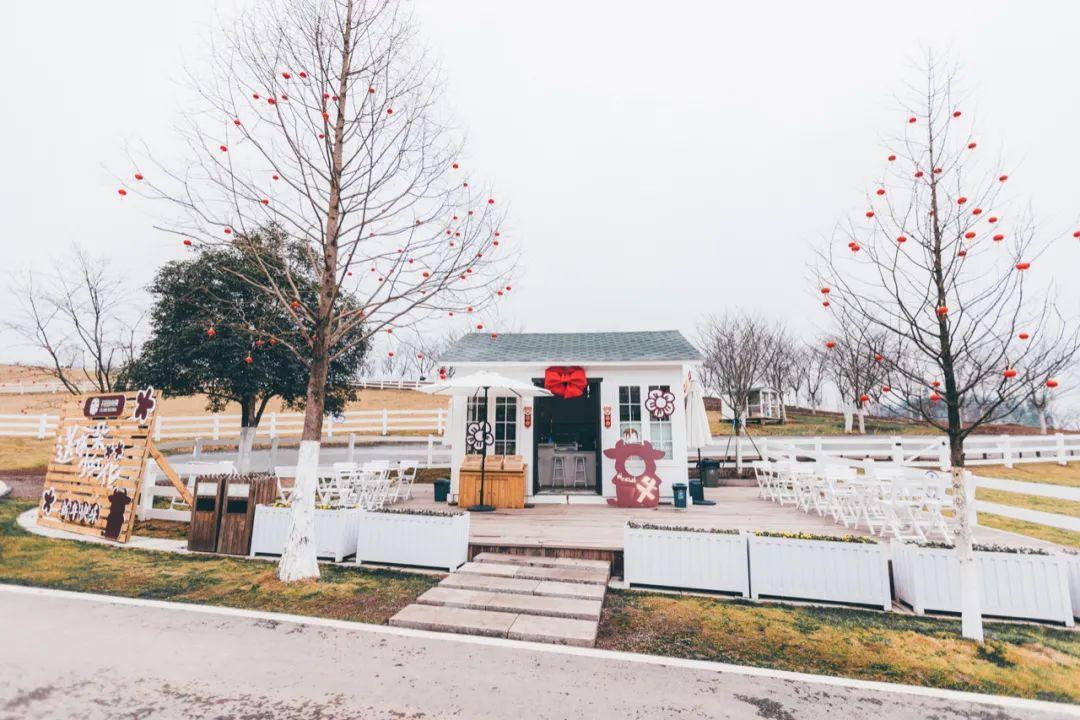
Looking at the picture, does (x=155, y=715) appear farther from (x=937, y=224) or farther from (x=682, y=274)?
(x=682, y=274)

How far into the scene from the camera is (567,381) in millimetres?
9930

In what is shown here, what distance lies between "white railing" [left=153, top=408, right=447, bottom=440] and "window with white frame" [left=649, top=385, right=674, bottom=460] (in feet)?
41.2

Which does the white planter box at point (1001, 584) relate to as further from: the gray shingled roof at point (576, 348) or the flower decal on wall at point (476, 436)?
the flower decal on wall at point (476, 436)

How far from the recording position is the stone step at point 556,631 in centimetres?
429

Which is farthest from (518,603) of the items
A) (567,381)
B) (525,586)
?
(567,381)

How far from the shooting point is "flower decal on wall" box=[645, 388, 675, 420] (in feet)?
32.4

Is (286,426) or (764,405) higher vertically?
(764,405)

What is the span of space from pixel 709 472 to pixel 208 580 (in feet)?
33.8

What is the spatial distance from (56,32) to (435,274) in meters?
7.15

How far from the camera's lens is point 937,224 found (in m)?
4.93

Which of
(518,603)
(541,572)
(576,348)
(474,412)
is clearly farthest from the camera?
(576,348)

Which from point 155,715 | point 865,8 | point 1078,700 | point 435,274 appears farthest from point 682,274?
point 155,715

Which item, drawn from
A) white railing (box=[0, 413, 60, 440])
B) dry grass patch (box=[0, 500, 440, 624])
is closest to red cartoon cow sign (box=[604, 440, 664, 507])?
dry grass patch (box=[0, 500, 440, 624])

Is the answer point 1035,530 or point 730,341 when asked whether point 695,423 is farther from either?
point 730,341
